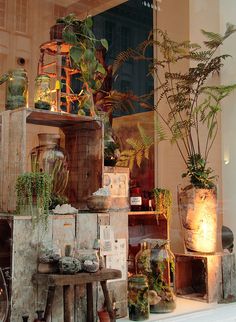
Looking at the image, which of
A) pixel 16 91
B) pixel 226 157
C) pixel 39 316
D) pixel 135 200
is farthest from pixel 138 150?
pixel 39 316

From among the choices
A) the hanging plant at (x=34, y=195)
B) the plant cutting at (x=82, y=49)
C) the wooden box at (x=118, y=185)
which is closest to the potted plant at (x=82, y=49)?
the plant cutting at (x=82, y=49)

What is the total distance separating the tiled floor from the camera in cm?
347

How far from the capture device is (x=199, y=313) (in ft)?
12.0

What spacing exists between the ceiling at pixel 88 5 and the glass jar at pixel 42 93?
1.15 metres

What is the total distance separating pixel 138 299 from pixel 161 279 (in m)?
0.43

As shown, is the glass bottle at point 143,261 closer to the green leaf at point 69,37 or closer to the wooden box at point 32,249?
the wooden box at point 32,249

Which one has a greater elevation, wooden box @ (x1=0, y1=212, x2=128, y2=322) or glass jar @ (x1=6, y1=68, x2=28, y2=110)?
glass jar @ (x1=6, y1=68, x2=28, y2=110)

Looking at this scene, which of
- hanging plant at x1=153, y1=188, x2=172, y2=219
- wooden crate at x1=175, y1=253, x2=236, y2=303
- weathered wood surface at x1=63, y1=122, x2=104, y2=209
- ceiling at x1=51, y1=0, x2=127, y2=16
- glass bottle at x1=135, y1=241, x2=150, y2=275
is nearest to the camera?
weathered wood surface at x1=63, y1=122, x2=104, y2=209

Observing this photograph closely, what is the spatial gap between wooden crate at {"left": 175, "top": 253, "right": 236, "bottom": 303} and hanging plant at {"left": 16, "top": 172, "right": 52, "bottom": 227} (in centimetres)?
152

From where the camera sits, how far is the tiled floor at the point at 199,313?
347 centimetres

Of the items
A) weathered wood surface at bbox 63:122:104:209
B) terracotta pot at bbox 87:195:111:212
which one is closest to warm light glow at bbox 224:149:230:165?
weathered wood surface at bbox 63:122:104:209

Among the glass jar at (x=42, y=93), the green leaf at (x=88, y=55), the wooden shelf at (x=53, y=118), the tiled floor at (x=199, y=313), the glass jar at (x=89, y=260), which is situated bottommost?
the tiled floor at (x=199, y=313)

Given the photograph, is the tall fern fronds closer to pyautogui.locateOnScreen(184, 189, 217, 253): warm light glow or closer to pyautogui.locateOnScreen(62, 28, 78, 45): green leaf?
pyautogui.locateOnScreen(184, 189, 217, 253): warm light glow

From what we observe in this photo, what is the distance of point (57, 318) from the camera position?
2.87 meters
